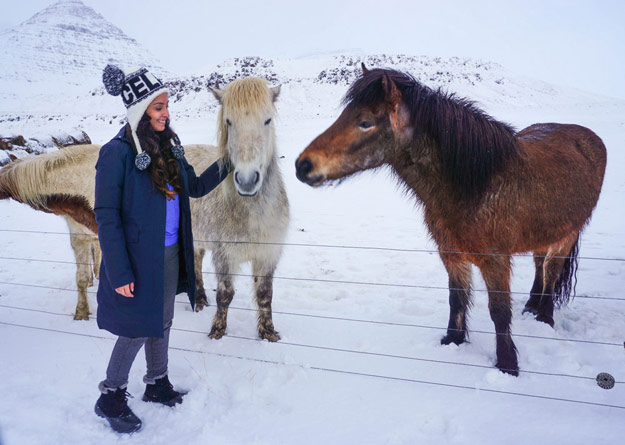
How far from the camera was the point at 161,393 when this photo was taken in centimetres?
235

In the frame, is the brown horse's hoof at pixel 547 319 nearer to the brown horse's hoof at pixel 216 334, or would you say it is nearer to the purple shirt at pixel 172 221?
the brown horse's hoof at pixel 216 334

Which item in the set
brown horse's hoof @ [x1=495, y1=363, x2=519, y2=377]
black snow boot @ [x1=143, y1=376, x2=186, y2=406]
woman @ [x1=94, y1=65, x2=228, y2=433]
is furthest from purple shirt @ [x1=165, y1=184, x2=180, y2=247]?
brown horse's hoof @ [x1=495, y1=363, x2=519, y2=377]

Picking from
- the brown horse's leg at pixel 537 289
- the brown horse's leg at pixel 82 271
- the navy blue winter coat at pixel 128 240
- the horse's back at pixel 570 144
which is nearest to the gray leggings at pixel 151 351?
the navy blue winter coat at pixel 128 240

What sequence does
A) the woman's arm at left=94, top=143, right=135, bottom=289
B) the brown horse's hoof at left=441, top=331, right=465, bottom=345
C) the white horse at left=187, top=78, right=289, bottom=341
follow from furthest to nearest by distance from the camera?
the brown horse's hoof at left=441, top=331, right=465, bottom=345 → the white horse at left=187, top=78, right=289, bottom=341 → the woman's arm at left=94, top=143, right=135, bottom=289

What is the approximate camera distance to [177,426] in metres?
2.17

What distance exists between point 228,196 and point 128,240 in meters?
1.06

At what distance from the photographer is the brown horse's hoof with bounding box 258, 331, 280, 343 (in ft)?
10.3

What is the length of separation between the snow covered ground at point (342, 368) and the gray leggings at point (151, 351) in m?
0.24

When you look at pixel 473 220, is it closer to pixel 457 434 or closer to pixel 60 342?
pixel 457 434

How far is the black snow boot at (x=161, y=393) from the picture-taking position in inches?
92.4

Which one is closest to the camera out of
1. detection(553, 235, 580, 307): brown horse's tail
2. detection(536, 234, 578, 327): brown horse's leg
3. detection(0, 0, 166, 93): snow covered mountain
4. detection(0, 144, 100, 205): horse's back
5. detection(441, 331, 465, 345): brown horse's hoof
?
detection(441, 331, 465, 345): brown horse's hoof

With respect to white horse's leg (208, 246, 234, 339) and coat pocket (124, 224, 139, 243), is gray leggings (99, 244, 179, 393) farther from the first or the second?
white horse's leg (208, 246, 234, 339)

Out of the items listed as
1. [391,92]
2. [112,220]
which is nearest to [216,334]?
[112,220]

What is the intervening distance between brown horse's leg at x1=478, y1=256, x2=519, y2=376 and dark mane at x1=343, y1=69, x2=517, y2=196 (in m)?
0.50
